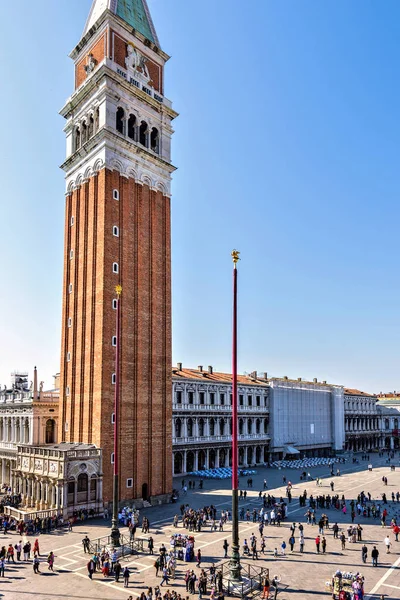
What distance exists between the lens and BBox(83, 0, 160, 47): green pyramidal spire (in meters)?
55.0

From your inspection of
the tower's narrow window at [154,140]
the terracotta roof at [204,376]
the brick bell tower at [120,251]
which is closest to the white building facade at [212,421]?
the terracotta roof at [204,376]

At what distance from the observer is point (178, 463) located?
65.4 meters

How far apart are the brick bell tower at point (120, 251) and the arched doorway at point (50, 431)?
9952mm

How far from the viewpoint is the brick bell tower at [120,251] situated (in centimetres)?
4706

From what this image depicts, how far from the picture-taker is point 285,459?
8306cm

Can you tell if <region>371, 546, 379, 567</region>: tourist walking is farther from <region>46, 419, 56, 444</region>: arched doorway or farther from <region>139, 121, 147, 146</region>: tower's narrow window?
→ <region>139, 121, 147, 146</region>: tower's narrow window

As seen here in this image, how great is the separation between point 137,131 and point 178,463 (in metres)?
40.8

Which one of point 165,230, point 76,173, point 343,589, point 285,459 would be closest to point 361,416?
point 285,459

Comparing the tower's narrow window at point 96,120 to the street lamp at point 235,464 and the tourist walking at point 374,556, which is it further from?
the tourist walking at point 374,556

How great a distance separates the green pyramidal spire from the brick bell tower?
0.19 meters

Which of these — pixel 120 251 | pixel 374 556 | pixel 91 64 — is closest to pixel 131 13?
pixel 91 64

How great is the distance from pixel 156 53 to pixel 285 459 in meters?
62.8

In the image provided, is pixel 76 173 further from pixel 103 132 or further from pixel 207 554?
pixel 207 554

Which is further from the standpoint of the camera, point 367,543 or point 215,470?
point 215,470
